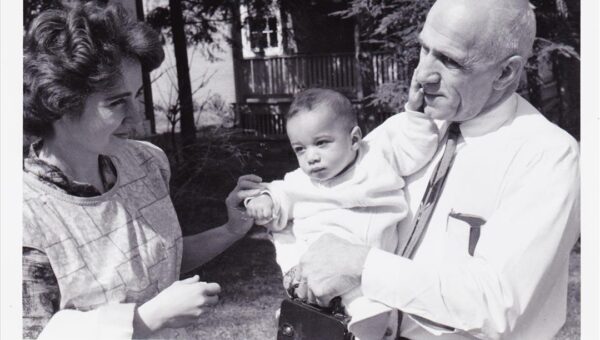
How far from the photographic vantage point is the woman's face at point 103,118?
229 cm

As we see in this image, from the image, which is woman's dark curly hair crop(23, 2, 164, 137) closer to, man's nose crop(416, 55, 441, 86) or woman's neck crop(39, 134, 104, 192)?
woman's neck crop(39, 134, 104, 192)

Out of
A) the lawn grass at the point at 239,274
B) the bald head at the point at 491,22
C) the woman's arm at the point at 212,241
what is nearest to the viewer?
the bald head at the point at 491,22

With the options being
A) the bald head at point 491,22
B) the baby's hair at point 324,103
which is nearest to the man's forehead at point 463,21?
the bald head at point 491,22

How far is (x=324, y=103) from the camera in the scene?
2.38 m

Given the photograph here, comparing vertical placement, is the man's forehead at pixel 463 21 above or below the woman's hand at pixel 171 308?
above

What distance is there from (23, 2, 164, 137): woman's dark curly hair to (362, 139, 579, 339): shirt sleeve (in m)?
1.17

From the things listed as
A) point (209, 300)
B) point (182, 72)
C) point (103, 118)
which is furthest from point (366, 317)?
point (182, 72)

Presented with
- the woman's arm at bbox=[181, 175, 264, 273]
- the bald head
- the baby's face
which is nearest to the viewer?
the bald head

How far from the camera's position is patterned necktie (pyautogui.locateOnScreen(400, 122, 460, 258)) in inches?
89.4

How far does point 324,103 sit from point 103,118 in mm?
773

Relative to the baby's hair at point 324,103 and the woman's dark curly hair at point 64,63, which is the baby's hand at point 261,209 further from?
the woman's dark curly hair at point 64,63

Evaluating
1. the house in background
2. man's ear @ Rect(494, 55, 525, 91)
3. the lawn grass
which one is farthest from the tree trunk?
man's ear @ Rect(494, 55, 525, 91)

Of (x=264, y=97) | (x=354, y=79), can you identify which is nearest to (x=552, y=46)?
(x=354, y=79)

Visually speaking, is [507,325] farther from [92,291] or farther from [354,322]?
[92,291]
